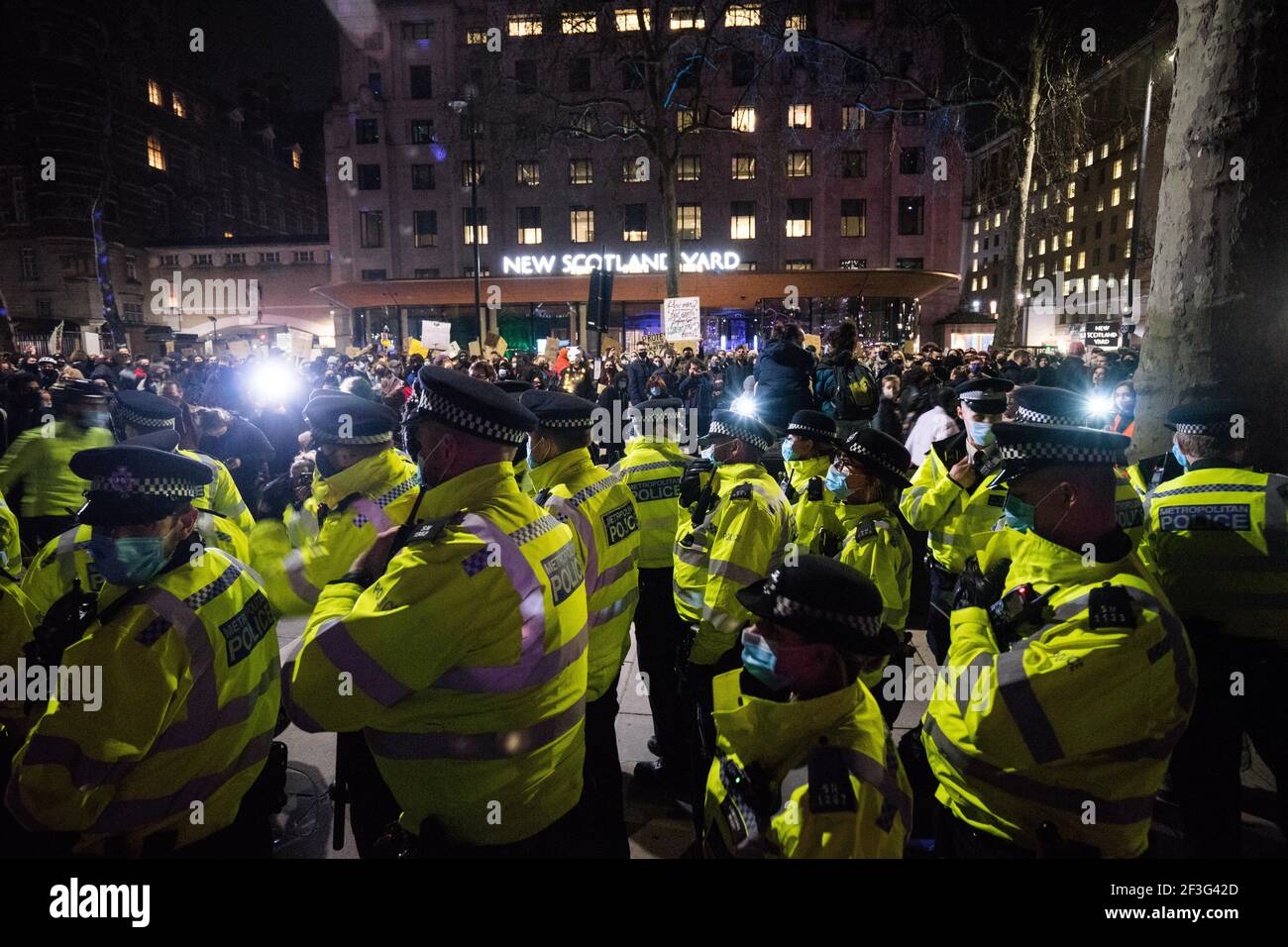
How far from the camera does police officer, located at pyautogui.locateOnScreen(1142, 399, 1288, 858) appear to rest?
10.2 ft

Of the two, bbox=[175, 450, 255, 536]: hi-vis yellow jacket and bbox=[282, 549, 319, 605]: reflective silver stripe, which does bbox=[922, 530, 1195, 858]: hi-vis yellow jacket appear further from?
bbox=[175, 450, 255, 536]: hi-vis yellow jacket

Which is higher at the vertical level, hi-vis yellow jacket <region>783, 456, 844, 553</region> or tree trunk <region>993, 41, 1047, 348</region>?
tree trunk <region>993, 41, 1047, 348</region>

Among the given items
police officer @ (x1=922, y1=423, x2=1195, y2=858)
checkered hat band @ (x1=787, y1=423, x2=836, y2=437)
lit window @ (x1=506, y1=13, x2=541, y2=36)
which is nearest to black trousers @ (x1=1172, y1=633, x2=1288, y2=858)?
police officer @ (x1=922, y1=423, x2=1195, y2=858)

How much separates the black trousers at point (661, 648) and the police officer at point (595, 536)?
0.62 metres

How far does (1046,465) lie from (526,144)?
4245 centimetres

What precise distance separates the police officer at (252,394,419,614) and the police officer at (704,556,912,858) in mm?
1987

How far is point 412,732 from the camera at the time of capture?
81.0 inches

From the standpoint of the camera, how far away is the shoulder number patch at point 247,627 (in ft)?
7.52

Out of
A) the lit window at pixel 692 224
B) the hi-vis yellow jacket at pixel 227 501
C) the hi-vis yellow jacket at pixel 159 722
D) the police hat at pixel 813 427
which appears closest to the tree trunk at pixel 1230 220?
the police hat at pixel 813 427

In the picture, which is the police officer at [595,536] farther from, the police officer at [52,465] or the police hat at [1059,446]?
the police officer at [52,465]

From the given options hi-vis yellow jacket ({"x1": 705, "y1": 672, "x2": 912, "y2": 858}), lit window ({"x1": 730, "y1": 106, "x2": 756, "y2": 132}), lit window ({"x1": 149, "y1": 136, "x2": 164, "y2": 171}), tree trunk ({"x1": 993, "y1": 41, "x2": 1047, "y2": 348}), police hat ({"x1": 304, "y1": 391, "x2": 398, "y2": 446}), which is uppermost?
lit window ({"x1": 149, "y1": 136, "x2": 164, "y2": 171})

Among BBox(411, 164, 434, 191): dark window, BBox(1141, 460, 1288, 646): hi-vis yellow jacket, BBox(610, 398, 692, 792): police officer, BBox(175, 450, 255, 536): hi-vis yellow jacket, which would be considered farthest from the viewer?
BBox(411, 164, 434, 191): dark window
